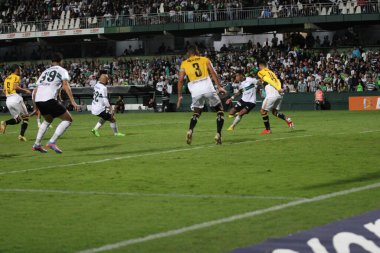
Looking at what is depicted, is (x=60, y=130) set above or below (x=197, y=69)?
below

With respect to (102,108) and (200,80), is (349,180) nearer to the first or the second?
(200,80)

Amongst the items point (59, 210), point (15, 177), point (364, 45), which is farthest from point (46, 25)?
point (59, 210)

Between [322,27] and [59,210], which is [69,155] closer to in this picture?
[59,210]

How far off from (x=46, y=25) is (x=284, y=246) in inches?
2261

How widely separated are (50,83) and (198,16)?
39044 mm

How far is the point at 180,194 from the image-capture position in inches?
405

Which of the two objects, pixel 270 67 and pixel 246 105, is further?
pixel 270 67

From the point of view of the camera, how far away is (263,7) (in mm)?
53125

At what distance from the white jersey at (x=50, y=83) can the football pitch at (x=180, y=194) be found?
1.25 metres

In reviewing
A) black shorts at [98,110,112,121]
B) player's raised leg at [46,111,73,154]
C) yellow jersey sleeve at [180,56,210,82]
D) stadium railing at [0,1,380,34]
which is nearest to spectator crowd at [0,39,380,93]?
stadium railing at [0,1,380,34]

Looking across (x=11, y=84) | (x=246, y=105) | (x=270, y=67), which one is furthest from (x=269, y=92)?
(x=270, y=67)

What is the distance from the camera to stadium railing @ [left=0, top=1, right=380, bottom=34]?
5012 centimetres

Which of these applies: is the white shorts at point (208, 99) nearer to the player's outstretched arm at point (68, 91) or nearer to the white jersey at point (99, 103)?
the player's outstretched arm at point (68, 91)

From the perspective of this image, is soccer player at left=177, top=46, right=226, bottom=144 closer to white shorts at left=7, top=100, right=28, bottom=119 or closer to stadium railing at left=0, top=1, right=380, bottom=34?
white shorts at left=7, top=100, right=28, bottom=119
